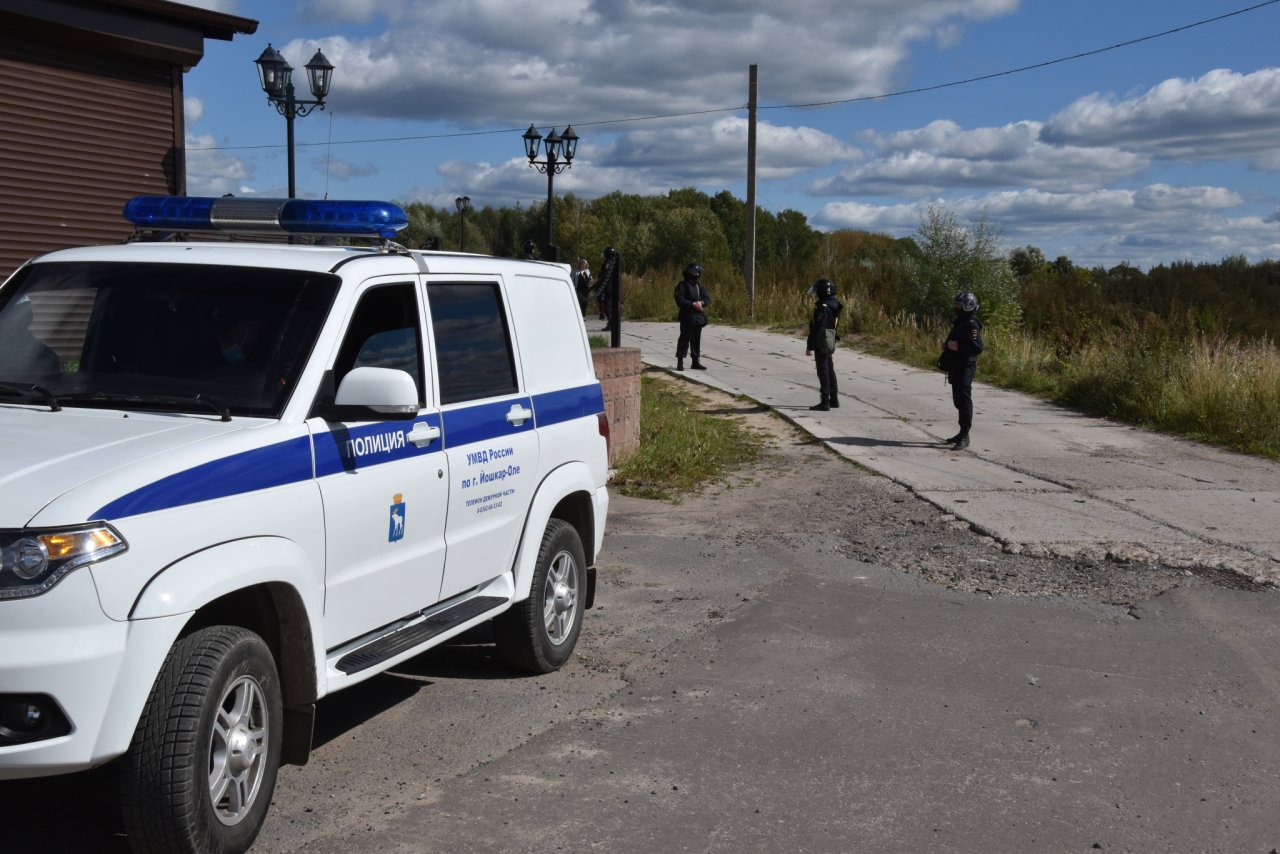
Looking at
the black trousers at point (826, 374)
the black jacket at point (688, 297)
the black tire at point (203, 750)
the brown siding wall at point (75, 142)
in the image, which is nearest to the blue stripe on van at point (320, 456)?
the black tire at point (203, 750)

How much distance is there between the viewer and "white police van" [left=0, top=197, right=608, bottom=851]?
3475mm

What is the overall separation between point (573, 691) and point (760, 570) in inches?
119

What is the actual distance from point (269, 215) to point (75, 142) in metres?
9.82

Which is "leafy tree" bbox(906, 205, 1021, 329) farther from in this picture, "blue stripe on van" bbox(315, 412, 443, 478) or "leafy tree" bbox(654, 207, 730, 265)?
"leafy tree" bbox(654, 207, 730, 265)

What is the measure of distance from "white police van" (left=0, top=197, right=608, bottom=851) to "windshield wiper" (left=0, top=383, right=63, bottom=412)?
0.6 inches

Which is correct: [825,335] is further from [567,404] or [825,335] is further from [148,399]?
[148,399]

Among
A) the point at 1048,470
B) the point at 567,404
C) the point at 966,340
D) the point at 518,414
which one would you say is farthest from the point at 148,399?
the point at 966,340

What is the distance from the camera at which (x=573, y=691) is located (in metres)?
6.07

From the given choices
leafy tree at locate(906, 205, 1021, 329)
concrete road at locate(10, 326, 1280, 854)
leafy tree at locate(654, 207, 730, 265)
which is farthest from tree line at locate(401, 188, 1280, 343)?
leafy tree at locate(654, 207, 730, 265)

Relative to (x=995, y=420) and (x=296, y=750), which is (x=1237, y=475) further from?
(x=296, y=750)

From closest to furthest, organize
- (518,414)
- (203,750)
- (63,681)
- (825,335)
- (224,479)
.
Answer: (63,681)
(203,750)
(224,479)
(518,414)
(825,335)

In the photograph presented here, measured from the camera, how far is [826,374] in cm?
1705

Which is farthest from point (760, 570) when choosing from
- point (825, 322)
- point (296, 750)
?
point (825, 322)

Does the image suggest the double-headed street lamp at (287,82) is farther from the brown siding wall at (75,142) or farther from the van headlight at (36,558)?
the van headlight at (36,558)
